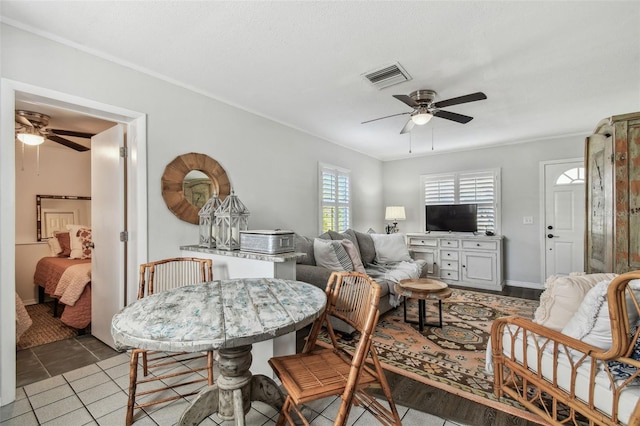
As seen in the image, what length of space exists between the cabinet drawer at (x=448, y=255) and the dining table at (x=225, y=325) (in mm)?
4079

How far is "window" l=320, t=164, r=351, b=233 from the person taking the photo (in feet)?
15.3

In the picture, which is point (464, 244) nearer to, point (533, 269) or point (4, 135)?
point (533, 269)

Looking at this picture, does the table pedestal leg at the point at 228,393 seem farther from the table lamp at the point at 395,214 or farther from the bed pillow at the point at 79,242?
the table lamp at the point at 395,214

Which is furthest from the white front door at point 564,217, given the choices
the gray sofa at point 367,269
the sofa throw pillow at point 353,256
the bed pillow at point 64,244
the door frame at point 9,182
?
the bed pillow at point 64,244

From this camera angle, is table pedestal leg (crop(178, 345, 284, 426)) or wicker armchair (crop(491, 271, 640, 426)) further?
table pedestal leg (crop(178, 345, 284, 426))

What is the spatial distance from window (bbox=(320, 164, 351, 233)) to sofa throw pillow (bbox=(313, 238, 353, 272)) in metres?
1.17

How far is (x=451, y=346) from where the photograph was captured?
8.80 feet

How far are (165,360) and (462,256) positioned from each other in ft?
14.9

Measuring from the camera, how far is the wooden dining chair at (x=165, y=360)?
171 centimetres

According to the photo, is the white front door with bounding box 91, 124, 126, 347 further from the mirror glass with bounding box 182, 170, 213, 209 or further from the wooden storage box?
the wooden storage box

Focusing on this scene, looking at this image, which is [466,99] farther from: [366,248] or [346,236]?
[366,248]

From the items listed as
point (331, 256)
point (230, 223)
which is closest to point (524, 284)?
point (331, 256)

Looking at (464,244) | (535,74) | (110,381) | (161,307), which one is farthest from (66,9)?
(464,244)

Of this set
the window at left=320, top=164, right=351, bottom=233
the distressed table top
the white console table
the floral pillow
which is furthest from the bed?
the floral pillow
